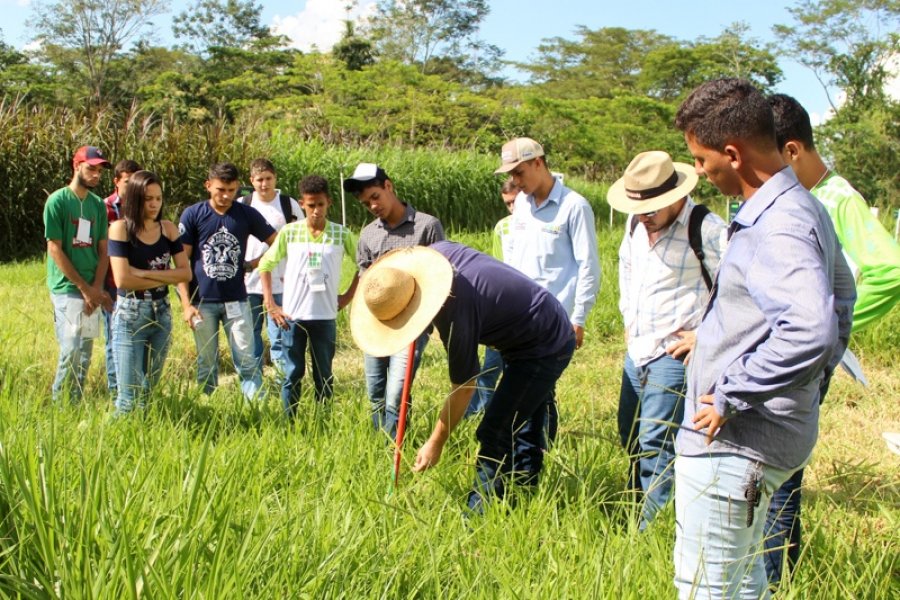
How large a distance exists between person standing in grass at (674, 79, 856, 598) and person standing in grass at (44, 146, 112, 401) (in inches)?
146

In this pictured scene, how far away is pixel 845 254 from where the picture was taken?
266cm

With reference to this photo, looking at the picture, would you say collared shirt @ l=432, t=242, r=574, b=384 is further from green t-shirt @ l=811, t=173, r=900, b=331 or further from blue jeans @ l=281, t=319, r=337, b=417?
blue jeans @ l=281, t=319, r=337, b=417

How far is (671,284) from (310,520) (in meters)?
1.77

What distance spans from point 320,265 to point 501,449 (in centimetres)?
221

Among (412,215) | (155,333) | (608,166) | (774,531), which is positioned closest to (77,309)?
(155,333)

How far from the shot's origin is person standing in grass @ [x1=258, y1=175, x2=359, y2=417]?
205 inches

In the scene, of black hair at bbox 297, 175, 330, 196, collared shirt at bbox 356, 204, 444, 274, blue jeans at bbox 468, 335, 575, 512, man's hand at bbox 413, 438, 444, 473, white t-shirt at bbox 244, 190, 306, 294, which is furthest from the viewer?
white t-shirt at bbox 244, 190, 306, 294

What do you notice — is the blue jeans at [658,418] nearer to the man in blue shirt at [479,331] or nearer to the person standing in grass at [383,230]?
the man in blue shirt at [479,331]

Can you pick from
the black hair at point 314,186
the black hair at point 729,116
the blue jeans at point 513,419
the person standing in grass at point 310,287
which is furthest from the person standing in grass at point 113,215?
the black hair at point 729,116

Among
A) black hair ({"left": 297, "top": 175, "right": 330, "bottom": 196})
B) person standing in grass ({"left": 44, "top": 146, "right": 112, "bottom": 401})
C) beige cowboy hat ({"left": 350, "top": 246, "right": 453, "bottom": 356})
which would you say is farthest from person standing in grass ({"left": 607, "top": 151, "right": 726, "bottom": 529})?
person standing in grass ({"left": 44, "top": 146, "right": 112, "bottom": 401})

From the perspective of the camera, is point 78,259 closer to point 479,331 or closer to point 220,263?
point 220,263

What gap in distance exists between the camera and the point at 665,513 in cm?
301

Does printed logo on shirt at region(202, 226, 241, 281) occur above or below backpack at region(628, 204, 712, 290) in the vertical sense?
below

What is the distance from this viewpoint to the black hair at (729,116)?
210 centimetres
